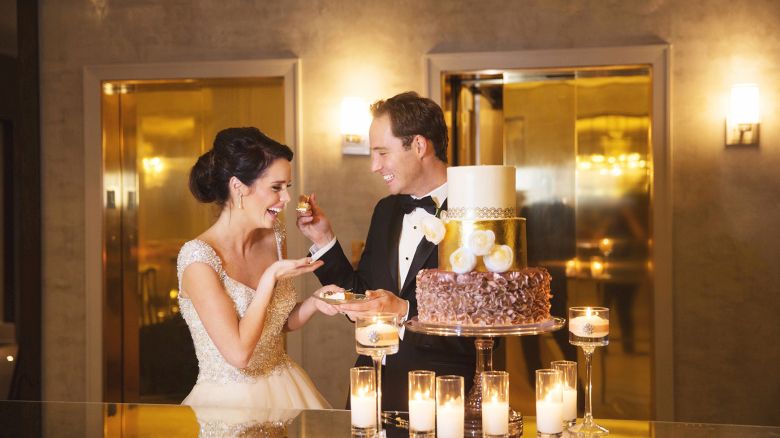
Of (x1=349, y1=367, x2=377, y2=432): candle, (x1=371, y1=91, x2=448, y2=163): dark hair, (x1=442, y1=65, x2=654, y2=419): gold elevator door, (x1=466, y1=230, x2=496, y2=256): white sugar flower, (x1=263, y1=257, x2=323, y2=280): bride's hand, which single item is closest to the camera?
(x1=349, y1=367, x2=377, y2=432): candle

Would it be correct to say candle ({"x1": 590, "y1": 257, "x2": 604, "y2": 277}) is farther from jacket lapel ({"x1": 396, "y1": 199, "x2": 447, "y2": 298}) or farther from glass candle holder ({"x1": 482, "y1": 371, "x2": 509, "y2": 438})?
glass candle holder ({"x1": 482, "y1": 371, "x2": 509, "y2": 438})

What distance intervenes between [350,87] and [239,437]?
3824 millimetres

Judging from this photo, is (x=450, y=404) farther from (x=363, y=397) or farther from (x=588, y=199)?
(x=588, y=199)

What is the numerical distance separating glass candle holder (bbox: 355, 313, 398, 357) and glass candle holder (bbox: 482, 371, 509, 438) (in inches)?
9.8

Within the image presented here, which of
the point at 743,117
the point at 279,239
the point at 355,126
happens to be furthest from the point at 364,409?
the point at 743,117

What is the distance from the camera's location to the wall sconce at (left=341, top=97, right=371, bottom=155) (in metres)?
5.75

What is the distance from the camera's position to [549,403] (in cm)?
220

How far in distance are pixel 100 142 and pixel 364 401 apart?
4.38 metres

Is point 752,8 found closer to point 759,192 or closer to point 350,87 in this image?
point 759,192

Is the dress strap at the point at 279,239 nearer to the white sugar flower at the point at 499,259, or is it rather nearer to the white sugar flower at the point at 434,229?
the white sugar flower at the point at 434,229

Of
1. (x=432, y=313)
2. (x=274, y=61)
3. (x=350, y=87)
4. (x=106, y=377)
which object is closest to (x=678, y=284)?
(x=350, y=87)

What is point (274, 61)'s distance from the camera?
582 cm

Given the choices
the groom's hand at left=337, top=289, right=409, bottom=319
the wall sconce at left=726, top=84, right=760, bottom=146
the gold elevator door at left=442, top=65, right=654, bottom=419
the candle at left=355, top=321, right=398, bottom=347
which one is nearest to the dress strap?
the groom's hand at left=337, top=289, right=409, bottom=319

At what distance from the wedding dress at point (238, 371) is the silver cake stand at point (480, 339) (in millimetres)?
1164
